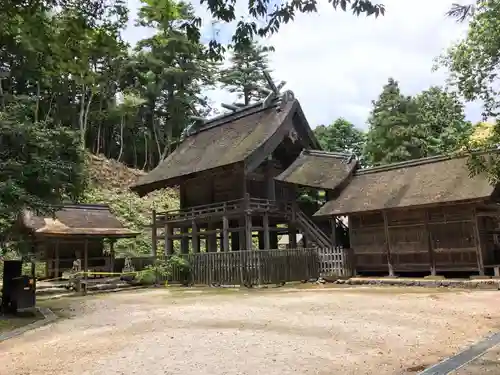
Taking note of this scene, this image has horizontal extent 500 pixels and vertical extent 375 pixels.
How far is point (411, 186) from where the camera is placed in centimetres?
1970

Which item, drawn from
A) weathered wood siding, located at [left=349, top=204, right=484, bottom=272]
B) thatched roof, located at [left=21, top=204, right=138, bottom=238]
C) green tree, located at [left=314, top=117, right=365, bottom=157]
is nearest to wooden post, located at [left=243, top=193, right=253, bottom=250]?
weathered wood siding, located at [left=349, top=204, right=484, bottom=272]

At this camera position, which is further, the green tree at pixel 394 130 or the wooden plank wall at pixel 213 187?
the green tree at pixel 394 130

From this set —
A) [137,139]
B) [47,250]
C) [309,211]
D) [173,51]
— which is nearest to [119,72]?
[173,51]

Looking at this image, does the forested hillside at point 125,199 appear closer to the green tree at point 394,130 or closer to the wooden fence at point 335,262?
the wooden fence at point 335,262

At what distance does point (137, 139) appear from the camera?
49.9 m

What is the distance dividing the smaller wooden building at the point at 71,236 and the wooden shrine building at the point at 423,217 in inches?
513

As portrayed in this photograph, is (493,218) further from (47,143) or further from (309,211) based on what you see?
(47,143)

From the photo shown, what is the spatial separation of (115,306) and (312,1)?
1131 centimetres

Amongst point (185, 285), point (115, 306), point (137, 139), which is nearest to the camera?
point (115, 306)

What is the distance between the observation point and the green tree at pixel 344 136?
47125 millimetres

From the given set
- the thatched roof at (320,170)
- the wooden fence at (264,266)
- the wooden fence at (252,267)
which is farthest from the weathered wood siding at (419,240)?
the wooden fence at (252,267)

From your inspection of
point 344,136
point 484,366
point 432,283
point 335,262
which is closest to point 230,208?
point 335,262

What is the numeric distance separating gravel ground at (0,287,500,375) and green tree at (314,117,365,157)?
3545 cm

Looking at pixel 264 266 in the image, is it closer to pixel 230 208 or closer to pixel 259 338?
pixel 230 208
